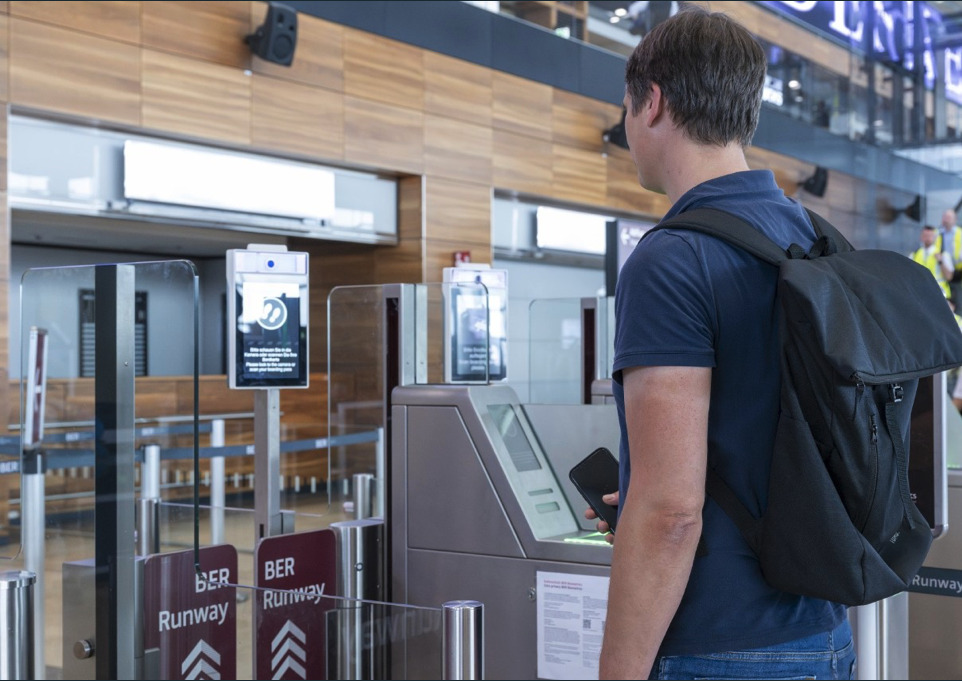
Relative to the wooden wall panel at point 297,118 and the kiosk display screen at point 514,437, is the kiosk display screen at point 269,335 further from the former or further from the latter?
the wooden wall panel at point 297,118

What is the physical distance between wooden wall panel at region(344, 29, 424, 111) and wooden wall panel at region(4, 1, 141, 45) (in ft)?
6.10

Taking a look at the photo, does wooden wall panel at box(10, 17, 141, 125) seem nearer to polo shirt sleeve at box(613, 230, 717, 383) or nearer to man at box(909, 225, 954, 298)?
polo shirt sleeve at box(613, 230, 717, 383)

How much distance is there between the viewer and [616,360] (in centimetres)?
130

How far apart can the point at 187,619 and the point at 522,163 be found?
25.9ft

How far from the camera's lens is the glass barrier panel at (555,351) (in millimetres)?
7422

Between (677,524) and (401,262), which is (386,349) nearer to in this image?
(677,524)

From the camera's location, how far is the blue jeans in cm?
132

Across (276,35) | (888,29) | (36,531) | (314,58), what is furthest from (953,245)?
(36,531)

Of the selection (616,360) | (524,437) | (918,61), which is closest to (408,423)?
(524,437)

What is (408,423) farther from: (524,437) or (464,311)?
(464,311)

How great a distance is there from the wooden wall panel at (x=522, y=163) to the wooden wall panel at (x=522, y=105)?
0.07m

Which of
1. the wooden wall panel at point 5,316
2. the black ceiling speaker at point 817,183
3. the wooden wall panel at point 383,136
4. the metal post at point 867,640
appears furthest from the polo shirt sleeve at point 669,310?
the black ceiling speaker at point 817,183

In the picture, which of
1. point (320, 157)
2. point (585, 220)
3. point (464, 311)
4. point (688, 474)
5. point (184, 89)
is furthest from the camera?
point (585, 220)

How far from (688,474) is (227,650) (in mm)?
1686
